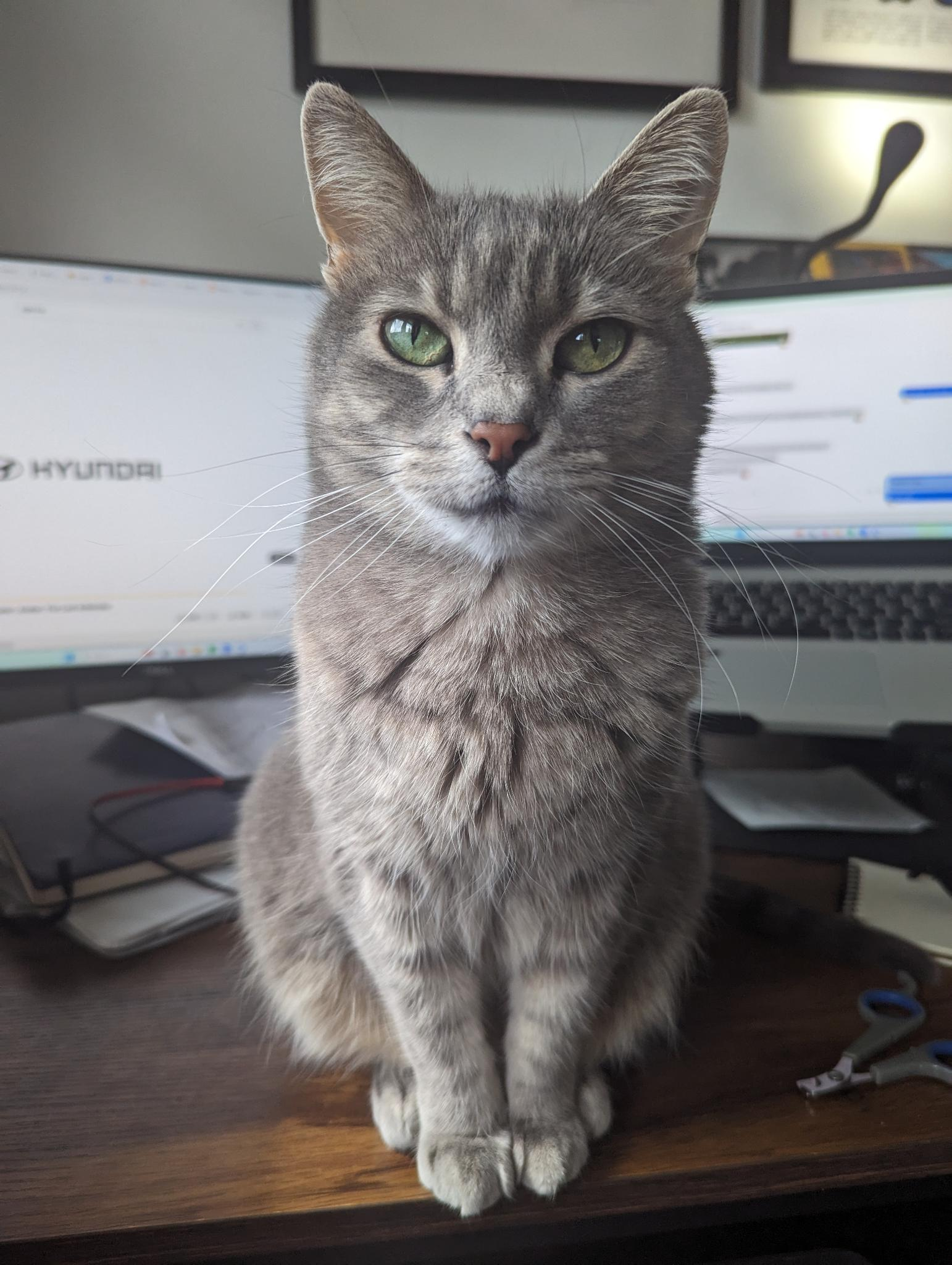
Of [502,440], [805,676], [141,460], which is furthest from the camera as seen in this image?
[805,676]

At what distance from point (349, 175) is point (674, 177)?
23cm

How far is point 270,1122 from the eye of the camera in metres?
0.56

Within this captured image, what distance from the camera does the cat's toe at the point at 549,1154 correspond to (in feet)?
1.70

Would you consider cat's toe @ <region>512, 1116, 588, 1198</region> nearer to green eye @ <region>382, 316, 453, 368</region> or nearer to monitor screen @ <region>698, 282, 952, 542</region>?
green eye @ <region>382, 316, 453, 368</region>

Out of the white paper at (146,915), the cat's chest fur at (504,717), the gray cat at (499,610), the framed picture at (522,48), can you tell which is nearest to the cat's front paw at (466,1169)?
the gray cat at (499,610)

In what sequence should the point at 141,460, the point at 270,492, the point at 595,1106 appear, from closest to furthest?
the point at 595,1106 < the point at 270,492 < the point at 141,460

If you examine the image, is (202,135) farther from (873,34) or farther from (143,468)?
(873,34)

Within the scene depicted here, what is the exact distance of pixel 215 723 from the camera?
39.8 inches

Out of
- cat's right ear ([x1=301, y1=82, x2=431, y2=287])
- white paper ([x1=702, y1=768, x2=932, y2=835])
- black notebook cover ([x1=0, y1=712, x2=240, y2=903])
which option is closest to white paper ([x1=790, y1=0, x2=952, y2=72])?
cat's right ear ([x1=301, y1=82, x2=431, y2=287])

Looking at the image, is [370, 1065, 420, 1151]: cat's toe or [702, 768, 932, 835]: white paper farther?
[702, 768, 932, 835]: white paper

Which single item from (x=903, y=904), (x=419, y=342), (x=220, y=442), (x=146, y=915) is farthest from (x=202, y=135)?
(x=903, y=904)

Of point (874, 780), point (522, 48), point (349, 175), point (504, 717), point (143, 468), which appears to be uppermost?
point (522, 48)

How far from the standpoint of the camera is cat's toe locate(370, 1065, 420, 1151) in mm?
556

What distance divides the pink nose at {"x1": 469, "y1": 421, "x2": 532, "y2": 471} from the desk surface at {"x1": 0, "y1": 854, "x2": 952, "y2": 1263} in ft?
1.57
